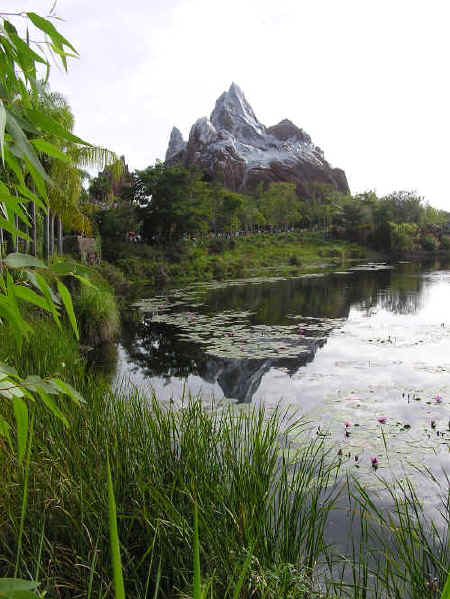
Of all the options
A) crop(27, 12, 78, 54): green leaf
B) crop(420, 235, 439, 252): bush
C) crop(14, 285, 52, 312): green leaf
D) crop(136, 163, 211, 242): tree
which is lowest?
crop(14, 285, 52, 312): green leaf

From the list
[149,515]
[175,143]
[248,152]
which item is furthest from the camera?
[175,143]

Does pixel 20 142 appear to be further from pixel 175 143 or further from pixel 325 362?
pixel 175 143

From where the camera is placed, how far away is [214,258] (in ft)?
105

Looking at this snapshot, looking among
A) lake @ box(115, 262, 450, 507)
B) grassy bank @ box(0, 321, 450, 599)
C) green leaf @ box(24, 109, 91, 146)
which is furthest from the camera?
lake @ box(115, 262, 450, 507)

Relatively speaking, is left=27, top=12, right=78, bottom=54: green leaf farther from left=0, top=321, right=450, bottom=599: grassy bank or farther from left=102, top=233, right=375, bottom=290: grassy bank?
left=102, top=233, right=375, bottom=290: grassy bank

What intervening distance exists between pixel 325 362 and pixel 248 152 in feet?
308

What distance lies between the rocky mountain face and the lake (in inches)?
2656

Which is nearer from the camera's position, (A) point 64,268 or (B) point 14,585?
(B) point 14,585

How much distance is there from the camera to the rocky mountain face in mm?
87500

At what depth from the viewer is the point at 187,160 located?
311 feet

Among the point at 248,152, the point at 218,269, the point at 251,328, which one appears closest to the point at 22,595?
the point at 251,328

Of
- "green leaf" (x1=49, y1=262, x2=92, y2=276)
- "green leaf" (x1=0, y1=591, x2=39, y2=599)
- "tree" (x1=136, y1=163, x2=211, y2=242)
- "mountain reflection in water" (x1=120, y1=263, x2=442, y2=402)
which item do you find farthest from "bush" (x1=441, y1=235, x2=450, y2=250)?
"green leaf" (x1=0, y1=591, x2=39, y2=599)

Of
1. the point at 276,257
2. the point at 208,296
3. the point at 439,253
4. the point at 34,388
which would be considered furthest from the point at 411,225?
the point at 34,388

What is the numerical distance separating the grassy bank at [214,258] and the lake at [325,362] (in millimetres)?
8127
